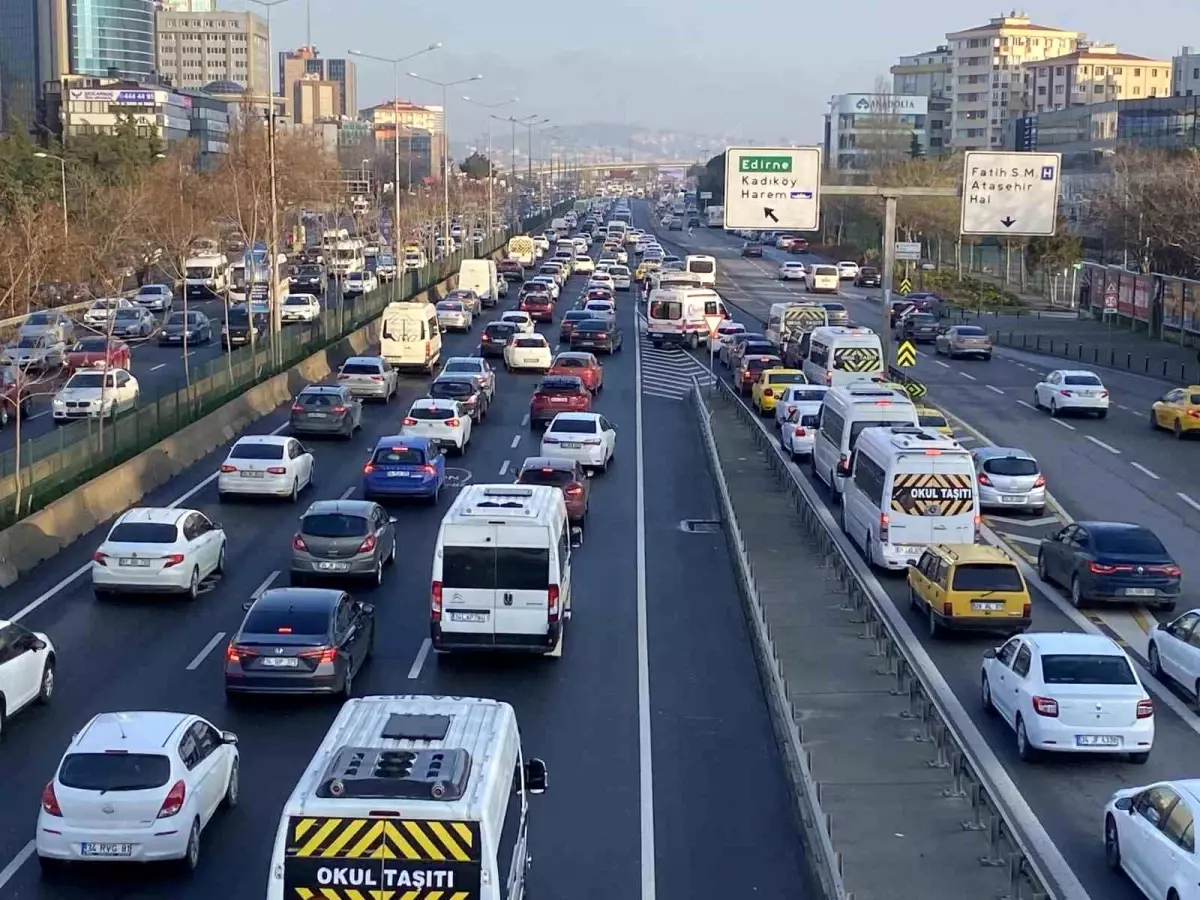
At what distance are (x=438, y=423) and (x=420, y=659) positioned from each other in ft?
53.3

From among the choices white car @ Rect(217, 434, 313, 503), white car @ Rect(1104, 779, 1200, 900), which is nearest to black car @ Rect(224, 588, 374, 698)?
white car @ Rect(1104, 779, 1200, 900)

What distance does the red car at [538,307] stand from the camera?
7125cm

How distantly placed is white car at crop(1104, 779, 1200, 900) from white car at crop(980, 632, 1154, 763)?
10.3 feet

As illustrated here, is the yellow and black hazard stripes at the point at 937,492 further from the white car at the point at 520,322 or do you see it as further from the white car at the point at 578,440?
the white car at the point at 520,322

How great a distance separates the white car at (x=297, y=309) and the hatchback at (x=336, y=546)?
1617 inches

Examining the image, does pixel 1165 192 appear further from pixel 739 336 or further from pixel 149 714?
pixel 149 714

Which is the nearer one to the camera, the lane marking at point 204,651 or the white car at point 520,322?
the lane marking at point 204,651

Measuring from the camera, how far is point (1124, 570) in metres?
26.1

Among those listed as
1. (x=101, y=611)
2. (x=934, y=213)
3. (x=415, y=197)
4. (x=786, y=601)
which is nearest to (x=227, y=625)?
(x=101, y=611)

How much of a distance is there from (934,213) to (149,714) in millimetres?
90417

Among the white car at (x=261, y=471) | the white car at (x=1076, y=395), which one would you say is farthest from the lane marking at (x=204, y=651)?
the white car at (x=1076, y=395)

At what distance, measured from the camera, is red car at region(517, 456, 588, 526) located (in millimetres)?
30719

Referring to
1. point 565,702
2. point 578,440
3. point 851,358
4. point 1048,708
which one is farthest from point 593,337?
point 1048,708

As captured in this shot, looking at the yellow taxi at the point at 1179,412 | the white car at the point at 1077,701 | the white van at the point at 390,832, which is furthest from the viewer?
the yellow taxi at the point at 1179,412
